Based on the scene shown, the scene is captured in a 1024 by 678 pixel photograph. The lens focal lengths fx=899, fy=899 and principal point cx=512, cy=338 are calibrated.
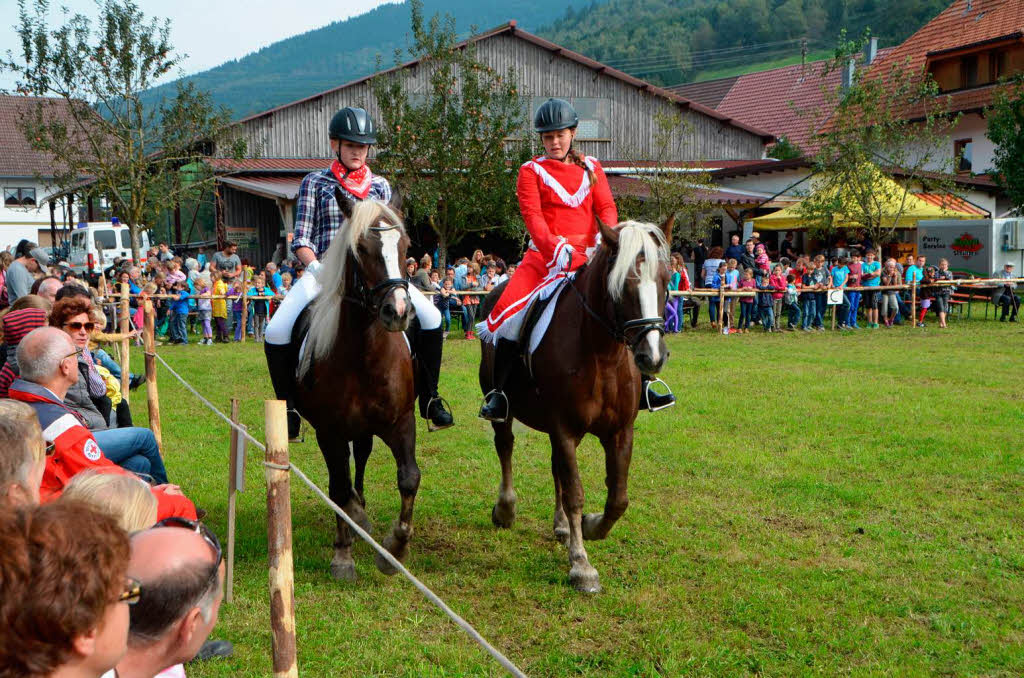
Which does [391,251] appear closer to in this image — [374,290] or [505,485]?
[374,290]

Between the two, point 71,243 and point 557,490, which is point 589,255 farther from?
point 71,243

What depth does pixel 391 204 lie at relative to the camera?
577cm

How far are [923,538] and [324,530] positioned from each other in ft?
14.5

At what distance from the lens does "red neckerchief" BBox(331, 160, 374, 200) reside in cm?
633

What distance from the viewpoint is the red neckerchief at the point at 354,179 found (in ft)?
20.8

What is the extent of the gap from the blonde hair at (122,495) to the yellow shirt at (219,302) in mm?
17245

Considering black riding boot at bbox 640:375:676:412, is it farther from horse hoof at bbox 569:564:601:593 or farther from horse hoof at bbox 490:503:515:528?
horse hoof at bbox 490:503:515:528

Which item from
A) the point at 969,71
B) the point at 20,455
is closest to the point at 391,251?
the point at 20,455

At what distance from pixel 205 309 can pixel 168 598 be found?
1875 centimetres

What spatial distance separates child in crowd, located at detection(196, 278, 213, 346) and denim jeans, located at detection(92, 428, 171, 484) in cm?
1421

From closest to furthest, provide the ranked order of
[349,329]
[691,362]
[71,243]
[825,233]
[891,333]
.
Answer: [349,329]
[691,362]
[891,333]
[825,233]
[71,243]

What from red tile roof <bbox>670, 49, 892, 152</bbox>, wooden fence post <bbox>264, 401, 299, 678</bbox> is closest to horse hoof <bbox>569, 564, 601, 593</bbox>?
wooden fence post <bbox>264, 401, 299, 678</bbox>

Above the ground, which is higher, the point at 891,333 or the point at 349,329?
the point at 349,329

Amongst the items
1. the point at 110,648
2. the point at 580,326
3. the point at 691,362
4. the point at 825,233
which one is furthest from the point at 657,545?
the point at 825,233
